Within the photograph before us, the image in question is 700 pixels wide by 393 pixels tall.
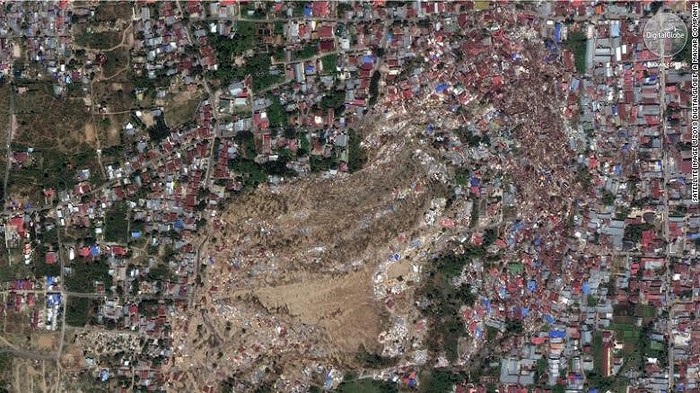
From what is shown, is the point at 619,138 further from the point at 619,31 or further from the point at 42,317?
the point at 42,317

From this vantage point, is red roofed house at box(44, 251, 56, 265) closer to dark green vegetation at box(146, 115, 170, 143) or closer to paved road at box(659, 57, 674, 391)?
dark green vegetation at box(146, 115, 170, 143)

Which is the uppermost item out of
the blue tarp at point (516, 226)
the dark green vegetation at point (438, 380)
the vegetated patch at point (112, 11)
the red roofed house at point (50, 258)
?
the vegetated patch at point (112, 11)

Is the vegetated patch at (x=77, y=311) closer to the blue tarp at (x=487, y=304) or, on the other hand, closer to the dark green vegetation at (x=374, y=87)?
the dark green vegetation at (x=374, y=87)

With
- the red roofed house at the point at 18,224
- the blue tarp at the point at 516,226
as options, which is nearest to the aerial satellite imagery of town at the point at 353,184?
the blue tarp at the point at 516,226

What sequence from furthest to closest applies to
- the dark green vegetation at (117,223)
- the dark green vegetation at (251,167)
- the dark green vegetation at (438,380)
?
the dark green vegetation at (117,223)
the dark green vegetation at (251,167)
the dark green vegetation at (438,380)

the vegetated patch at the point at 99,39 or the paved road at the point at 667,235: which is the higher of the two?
the vegetated patch at the point at 99,39
